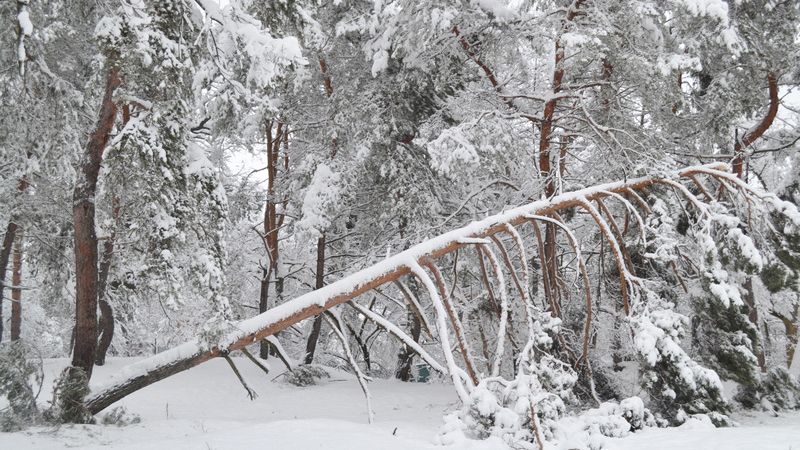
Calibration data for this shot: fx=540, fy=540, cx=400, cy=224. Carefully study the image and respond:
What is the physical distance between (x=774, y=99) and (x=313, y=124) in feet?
29.7

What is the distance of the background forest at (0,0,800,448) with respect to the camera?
18.4ft

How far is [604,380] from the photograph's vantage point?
25.6ft

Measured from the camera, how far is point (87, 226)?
6.46 m

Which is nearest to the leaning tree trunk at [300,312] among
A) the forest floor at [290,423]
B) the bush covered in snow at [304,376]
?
the forest floor at [290,423]

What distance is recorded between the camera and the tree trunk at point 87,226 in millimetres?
6414

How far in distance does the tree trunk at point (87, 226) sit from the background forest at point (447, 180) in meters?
0.03

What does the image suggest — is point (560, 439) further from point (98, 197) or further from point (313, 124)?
point (313, 124)

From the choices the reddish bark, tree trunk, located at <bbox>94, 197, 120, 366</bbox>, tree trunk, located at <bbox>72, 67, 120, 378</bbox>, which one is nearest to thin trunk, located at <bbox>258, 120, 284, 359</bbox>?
tree trunk, located at <bbox>94, 197, 120, 366</bbox>

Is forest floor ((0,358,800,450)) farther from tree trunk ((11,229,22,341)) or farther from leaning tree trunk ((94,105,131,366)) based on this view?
tree trunk ((11,229,22,341))

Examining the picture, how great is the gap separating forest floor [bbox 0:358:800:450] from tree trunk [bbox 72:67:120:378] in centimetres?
129

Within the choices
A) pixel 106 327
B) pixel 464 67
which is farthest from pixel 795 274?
pixel 106 327

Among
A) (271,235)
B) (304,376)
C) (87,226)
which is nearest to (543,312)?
(87,226)

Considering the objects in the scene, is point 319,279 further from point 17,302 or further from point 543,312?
point 17,302

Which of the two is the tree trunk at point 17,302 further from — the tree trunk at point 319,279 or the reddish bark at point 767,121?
the reddish bark at point 767,121
